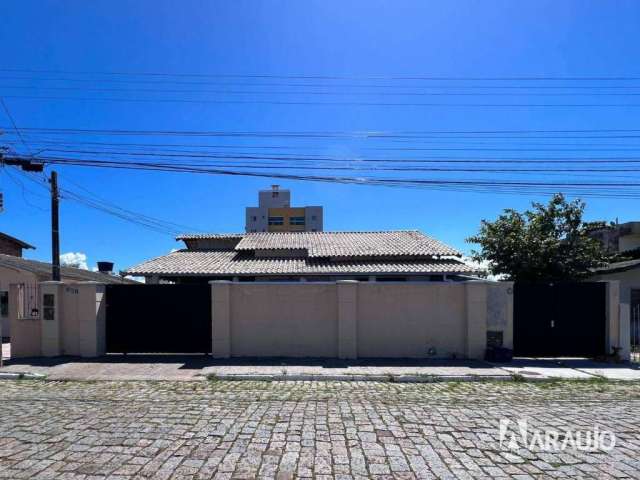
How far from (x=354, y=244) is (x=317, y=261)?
271cm

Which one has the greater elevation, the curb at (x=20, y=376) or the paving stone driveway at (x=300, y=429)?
the paving stone driveway at (x=300, y=429)

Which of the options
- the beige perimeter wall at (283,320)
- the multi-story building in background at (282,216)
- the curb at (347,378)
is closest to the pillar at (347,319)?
the beige perimeter wall at (283,320)

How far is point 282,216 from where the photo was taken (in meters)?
61.8

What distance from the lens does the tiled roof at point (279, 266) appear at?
17.1 meters

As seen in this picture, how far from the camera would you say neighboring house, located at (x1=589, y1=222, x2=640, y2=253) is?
22.5 meters

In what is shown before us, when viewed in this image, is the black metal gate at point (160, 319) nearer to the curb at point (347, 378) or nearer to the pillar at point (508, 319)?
the curb at point (347, 378)

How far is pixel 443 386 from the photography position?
7500mm

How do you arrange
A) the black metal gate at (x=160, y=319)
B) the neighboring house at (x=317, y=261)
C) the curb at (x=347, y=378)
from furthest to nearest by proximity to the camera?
the neighboring house at (x=317, y=261), the black metal gate at (x=160, y=319), the curb at (x=347, y=378)

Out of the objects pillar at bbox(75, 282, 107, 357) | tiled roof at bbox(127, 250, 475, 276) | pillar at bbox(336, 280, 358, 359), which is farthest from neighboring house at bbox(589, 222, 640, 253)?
pillar at bbox(75, 282, 107, 357)

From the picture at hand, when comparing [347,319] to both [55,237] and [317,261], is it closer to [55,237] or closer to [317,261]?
[317,261]

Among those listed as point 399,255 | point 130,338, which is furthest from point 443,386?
point 399,255

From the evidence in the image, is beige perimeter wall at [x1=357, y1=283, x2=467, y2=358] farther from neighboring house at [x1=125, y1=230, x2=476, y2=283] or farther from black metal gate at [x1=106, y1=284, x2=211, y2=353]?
neighboring house at [x1=125, y1=230, x2=476, y2=283]

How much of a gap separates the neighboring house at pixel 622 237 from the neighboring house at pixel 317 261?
10429 mm

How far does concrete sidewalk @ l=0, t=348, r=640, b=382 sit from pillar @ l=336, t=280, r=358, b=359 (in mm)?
317
